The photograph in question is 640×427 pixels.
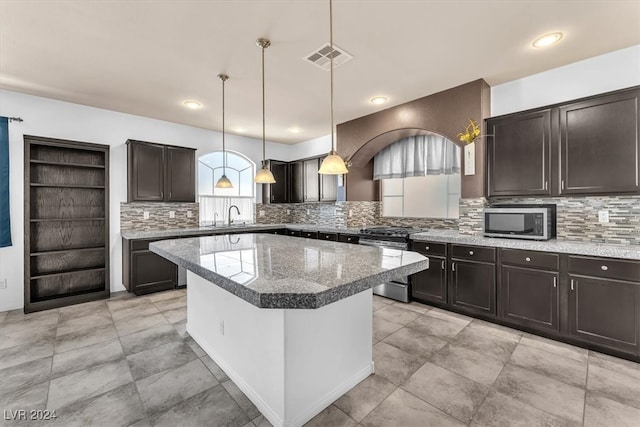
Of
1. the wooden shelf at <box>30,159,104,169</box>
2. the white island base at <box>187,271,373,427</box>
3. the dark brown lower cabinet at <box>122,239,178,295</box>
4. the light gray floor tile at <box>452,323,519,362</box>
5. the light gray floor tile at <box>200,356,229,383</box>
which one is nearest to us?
the white island base at <box>187,271,373,427</box>

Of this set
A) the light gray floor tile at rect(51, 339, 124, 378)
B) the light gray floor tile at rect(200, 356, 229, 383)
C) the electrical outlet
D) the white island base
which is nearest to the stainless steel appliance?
the white island base

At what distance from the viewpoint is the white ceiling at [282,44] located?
2.10m

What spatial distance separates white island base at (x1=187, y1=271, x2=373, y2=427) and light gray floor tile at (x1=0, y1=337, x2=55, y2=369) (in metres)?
1.56

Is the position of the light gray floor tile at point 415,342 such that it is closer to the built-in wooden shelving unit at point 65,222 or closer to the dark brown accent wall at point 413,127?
the dark brown accent wall at point 413,127

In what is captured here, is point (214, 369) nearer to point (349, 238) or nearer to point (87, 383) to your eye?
point (87, 383)

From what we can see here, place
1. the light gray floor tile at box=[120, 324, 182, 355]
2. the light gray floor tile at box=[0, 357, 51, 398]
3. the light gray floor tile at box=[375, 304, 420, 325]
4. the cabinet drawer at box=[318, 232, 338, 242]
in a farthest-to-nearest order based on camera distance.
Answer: the cabinet drawer at box=[318, 232, 338, 242]
the light gray floor tile at box=[375, 304, 420, 325]
the light gray floor tile at box=[120, 324, 182, 355]
the light gray floor tile at box=[0, 357, 51, 398]

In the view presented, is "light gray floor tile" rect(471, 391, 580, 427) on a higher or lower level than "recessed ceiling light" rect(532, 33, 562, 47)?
lower

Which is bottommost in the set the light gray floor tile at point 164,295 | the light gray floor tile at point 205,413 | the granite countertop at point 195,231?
the light gray floor tile at point 205,413

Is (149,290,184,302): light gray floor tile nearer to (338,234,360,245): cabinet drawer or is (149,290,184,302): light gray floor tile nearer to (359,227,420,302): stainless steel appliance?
(338,234,360,245): cabinet drawer

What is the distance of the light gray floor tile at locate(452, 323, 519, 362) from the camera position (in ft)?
8.16

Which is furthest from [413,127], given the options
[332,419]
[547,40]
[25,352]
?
[25,352]

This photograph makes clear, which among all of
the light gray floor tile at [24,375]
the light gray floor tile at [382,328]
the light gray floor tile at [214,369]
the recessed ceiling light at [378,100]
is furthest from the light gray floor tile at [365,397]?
the recessed ceiling light at [378,100]

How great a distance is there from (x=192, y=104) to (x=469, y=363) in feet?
14.3

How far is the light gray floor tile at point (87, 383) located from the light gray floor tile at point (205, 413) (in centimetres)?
58
